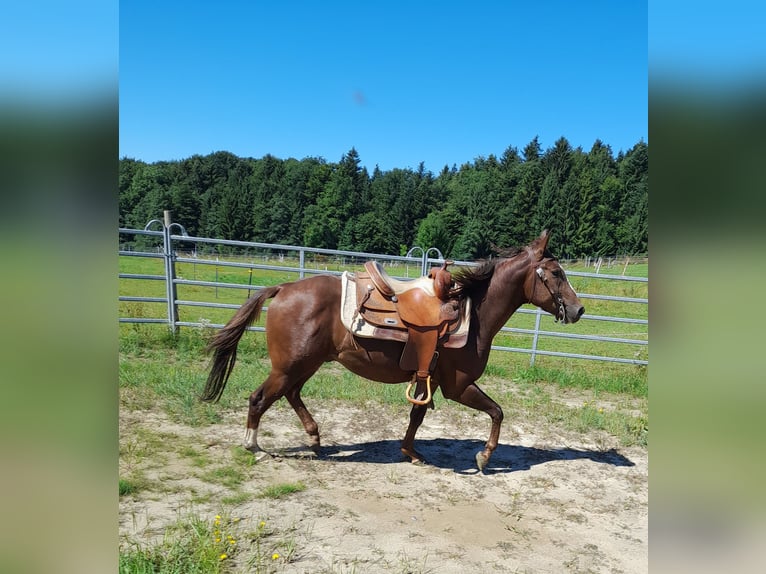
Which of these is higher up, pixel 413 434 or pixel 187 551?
pixel 413 434

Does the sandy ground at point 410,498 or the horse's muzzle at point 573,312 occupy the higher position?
the horse's muzzle at point 573,312

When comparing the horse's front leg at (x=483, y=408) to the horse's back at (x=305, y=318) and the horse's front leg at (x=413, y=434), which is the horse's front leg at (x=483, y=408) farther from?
the horse's back at (x=305, y=318)

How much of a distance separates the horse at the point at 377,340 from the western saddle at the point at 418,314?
13 centimetres

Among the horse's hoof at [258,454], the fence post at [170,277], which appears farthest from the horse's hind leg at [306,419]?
the fence post at [170,277]

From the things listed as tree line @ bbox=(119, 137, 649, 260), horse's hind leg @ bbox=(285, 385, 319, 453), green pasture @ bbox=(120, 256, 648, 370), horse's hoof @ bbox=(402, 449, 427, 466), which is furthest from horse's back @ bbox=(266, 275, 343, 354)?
tree line @ bbox=(119, 137, 649, 260)

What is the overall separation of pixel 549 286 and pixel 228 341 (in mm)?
2870

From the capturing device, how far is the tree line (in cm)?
4934

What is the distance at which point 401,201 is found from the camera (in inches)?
2783

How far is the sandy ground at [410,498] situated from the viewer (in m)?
2.70

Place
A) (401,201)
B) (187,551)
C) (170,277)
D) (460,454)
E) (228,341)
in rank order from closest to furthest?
(187,551), (228,341), (460,454), (170,277), (401,201)

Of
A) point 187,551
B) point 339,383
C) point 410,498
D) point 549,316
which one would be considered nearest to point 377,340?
point 410,498

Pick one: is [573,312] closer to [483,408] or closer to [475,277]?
[475,277]
